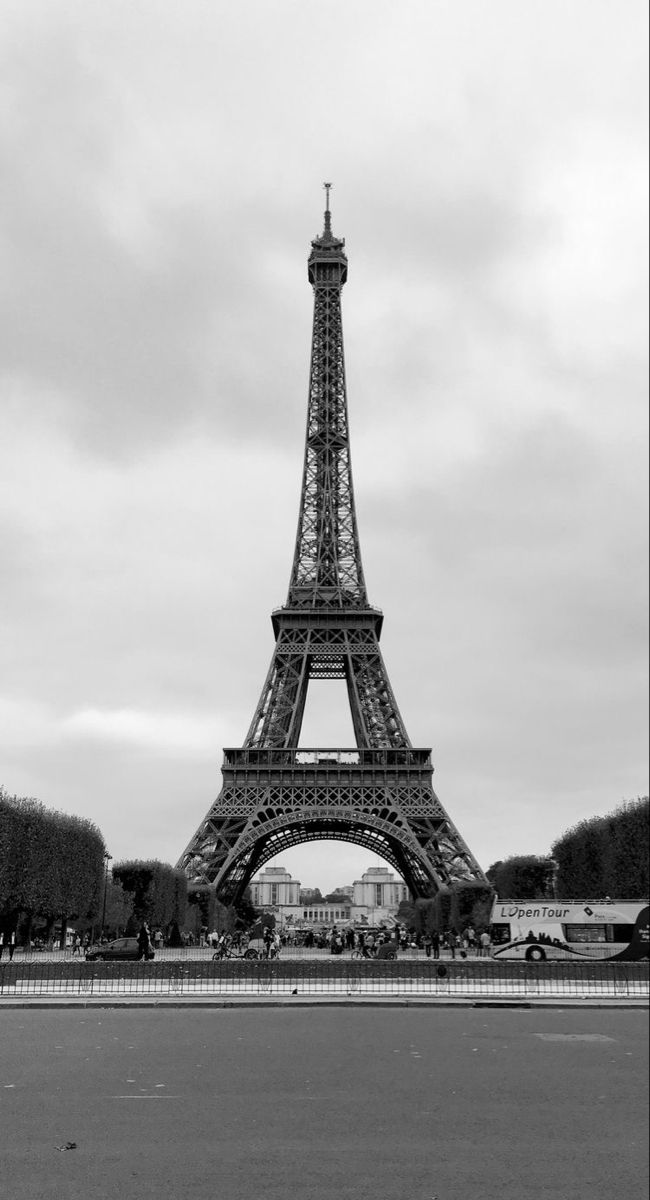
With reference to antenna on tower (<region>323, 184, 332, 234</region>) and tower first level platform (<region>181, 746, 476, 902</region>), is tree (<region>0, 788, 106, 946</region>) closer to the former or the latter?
tower first level platform (<region>181, 746, 476, 902</region>)

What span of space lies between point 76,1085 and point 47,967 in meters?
19.7

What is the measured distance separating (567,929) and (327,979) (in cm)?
1538

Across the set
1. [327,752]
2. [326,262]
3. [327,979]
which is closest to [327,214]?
[326,262]

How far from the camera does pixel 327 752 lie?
7088 cm

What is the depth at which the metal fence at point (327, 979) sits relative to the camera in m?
29.0

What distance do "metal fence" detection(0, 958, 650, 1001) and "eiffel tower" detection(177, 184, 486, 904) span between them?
31651mm

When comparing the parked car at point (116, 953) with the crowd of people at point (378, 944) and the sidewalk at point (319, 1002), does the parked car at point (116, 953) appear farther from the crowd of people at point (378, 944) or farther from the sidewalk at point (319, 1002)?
the sidewalk at point (319, 1002)

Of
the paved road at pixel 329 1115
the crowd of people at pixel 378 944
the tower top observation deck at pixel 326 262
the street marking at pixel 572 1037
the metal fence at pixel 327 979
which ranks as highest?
the tower top observation deck at pixel 326 262

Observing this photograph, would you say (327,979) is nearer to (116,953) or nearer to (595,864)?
(116,953)

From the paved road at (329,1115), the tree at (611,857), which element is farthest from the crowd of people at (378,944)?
the paved road at (329,1115)

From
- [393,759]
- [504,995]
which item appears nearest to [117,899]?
[393,759]

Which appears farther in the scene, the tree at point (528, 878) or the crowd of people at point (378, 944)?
the tree at point (528, 878)

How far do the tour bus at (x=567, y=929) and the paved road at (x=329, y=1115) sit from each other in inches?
926

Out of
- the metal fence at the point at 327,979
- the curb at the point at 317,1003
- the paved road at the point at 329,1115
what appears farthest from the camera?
the metal fence at the point at 327,979
